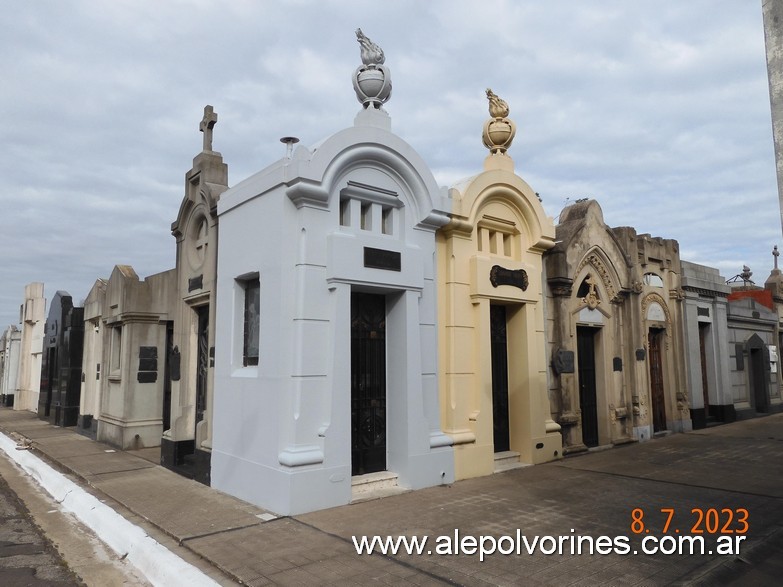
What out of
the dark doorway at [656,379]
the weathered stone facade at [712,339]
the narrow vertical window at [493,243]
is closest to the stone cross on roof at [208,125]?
the narrow vertical window at [493,243]

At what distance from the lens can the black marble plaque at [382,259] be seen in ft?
24.9

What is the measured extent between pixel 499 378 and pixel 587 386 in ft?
8.92

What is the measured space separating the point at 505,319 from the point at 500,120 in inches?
143

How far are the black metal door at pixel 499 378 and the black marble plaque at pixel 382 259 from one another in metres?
2.54

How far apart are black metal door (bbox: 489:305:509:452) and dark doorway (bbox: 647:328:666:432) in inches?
197

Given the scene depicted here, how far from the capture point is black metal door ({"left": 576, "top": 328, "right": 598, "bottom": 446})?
11344 millimetres

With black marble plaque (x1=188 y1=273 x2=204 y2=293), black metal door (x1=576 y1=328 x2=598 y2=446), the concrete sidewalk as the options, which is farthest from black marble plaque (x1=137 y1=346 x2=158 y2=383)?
black metal door (x1=576 y1=328 x2=598 y2=446)

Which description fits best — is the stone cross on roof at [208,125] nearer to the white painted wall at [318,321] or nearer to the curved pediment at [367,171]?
the white painted wall at [318,321]

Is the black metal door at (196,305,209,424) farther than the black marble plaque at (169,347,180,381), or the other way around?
the black marble plaque at (169,347,180,381)

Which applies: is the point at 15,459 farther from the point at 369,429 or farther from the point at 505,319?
the point at 505,319

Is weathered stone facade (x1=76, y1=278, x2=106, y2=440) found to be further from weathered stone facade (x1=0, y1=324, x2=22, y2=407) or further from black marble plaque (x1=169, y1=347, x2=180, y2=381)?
weathered stone facade (x1=0, y1=324, x2=22, y2=407)

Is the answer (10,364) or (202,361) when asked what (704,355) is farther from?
(10,364)

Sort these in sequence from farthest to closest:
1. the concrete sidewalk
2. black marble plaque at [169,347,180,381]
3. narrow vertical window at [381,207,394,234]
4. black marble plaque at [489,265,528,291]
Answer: black marble plaque at [169,347,180,381]
black marble plaque at [489,265,528,291]
narrow vertical window at [381,207,394,234]
the concrete sidewalk

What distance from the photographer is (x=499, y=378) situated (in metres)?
9.87
